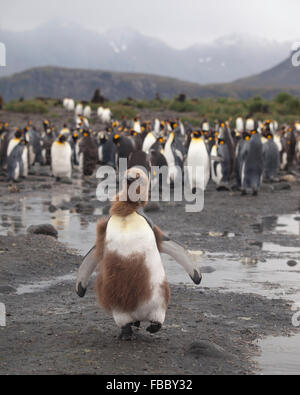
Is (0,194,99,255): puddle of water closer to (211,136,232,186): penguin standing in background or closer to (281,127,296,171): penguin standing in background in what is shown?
(211,136,232,186): penguin standing in background

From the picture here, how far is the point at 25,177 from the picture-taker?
16.3 m

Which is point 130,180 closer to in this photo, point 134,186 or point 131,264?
point 134,186

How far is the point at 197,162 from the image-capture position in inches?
563

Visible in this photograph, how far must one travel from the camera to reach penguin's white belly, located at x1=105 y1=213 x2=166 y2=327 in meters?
4.36

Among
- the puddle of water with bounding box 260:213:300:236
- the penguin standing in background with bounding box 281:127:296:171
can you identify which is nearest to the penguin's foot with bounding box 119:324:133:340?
the puddle of water with bounding box 260:213:300:236

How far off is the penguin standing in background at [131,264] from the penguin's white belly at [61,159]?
11.8 m

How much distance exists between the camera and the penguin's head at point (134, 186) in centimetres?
438

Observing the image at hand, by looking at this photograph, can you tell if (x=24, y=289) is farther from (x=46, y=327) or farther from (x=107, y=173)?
(x=107, y=173)

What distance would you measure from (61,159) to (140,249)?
1210 centimetres

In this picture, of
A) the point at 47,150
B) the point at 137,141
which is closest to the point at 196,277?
the point at 137,141

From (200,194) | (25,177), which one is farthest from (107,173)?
(200,194)

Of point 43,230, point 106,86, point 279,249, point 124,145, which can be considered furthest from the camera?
point 106,86
